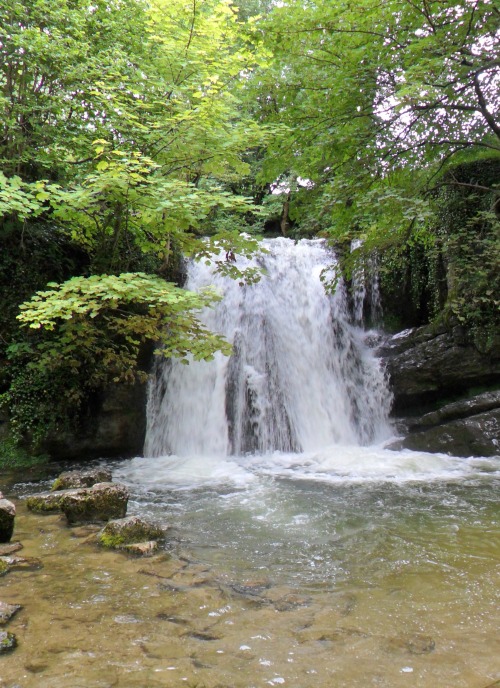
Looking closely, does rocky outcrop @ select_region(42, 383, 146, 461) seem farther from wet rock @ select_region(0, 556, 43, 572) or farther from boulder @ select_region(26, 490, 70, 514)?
wet rock @ select_region(0, 556, 43, 572)

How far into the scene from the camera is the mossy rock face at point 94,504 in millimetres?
4566

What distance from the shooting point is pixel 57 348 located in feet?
25.1

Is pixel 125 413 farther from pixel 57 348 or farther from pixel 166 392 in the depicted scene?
pixel 57 348

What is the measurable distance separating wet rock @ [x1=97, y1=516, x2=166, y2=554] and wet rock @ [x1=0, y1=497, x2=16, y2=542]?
0.74 meters

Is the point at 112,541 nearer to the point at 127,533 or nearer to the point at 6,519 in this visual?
the point at 127,533

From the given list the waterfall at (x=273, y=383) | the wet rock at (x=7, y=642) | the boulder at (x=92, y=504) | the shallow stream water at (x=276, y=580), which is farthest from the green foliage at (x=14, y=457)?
the wet rock at (x=7, y=642)

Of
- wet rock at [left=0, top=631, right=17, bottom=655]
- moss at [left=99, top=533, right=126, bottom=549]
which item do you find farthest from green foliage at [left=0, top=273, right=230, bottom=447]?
wet rock at [left=0, top=631, right=17, bottom=655]

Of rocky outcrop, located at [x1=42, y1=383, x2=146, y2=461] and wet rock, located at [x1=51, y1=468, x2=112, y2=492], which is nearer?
wet rock, located at [x1=51, y1=468, x2=112, y2=492]

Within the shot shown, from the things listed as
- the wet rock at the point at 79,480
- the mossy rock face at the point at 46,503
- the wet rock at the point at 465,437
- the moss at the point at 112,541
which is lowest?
the moss at the point at 112,541

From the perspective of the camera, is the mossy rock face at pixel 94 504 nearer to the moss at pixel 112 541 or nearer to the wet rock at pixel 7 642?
the moss at pixel 112 541

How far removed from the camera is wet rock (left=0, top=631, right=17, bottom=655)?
2.33 metres

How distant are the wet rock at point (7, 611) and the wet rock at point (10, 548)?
3.24ft

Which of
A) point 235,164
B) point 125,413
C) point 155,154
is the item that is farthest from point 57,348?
point 235,164

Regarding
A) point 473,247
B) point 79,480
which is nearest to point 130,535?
point 79,480
